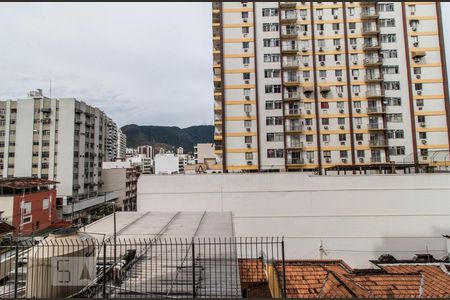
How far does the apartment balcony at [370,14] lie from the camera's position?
1330 inches

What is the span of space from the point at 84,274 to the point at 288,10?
36.4 meters

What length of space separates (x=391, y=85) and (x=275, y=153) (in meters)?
16.1

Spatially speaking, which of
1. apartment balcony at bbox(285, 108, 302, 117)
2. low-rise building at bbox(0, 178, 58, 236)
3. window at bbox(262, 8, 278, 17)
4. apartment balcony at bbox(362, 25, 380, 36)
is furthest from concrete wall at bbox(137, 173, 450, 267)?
window at bbox(262, 8, 278, 17)

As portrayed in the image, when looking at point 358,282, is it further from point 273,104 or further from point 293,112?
point 273,104

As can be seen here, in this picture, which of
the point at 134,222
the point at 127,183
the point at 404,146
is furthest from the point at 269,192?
the point at 127,183

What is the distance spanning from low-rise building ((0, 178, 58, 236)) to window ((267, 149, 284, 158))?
27028mm

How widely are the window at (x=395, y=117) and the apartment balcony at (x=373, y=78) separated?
4370 mm

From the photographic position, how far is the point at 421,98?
33188 millimetres

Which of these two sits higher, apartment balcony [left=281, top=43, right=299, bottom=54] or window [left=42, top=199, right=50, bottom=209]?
apartment balcony [left=281, top=43, right=299, bottom=54]

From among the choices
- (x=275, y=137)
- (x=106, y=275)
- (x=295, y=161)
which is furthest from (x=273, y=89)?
(x=106, y=275)

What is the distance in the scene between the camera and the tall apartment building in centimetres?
3322

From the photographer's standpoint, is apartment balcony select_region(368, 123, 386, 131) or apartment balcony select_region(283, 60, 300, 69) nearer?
apartment balcony select_region(368, 123, 386, 131)

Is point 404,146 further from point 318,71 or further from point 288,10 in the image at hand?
point 288,10

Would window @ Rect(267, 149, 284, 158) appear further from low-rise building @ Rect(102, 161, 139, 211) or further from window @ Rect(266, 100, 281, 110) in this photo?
low-rise building @ Rect(102, 161, 139, 211)
